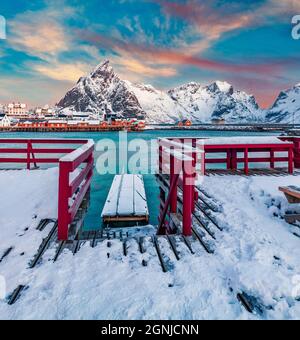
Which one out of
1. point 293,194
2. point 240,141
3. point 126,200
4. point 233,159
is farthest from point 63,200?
point 126,200

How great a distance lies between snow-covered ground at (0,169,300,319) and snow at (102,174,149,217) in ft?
18.5

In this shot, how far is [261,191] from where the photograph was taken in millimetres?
7441

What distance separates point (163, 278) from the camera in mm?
3865

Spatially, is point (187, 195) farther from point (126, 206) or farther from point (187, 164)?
point (126, 206)

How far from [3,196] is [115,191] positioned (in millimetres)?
8362

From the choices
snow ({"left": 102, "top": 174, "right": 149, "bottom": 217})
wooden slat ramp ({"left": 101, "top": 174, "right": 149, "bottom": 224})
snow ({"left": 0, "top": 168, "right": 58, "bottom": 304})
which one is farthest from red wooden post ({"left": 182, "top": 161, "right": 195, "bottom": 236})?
snow ({"left": 102, "top": 174, "right": 149, "bottom": 217})

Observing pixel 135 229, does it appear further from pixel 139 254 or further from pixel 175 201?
pixel 139 254

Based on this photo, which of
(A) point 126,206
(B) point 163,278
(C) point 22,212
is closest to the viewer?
(B) point 163,278

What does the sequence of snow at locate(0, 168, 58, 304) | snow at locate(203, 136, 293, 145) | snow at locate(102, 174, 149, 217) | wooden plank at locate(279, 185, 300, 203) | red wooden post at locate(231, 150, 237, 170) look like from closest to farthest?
1. snow at locate(0, 168, 58, 304)
2. wooden plank at locate(279, 185, 300, 203)
3. snow at locate(203, 136, 293, 145)
4. red wooden post at locate(231, 150, 237, 170)
5. snow at locate(102, 174, 149, 217)

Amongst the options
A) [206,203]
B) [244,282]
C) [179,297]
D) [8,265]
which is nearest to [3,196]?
[8,265]

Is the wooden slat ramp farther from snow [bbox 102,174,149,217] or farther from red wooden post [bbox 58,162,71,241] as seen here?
red wooden post [bbox 58,162,71,241]

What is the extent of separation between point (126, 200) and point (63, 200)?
28.2 feet

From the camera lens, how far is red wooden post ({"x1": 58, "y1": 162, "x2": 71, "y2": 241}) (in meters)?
4.87
